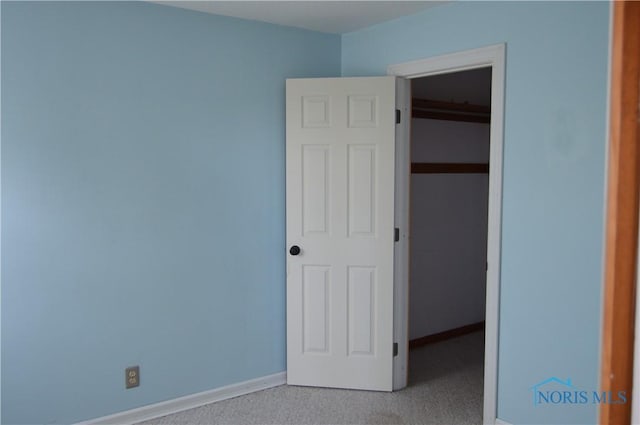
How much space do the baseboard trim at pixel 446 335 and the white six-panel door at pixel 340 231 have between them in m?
1.10

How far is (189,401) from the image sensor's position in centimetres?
345

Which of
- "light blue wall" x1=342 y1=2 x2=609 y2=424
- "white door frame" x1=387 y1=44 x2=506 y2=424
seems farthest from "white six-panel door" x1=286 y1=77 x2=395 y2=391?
→ "light blue wall" x1=342 y1=2 x2=609 y2=424

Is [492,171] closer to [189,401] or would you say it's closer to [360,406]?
[360,406]

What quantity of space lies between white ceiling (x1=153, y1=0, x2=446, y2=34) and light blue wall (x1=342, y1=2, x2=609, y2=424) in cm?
39

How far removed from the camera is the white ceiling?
3218 millimetres

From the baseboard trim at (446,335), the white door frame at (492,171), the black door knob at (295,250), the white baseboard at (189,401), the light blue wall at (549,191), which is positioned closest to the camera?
the light blue wall at (549,191)

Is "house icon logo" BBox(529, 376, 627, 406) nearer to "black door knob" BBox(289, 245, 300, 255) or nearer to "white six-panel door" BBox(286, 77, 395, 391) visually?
"white six-panel door" BBox(286, 77, 395, 391)

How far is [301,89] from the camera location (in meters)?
3.66

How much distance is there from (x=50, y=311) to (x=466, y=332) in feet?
11.9

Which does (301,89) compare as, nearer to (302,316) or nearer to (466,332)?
(302,316)

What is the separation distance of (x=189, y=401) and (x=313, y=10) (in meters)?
2.56

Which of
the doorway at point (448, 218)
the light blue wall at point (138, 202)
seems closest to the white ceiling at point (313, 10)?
the light blue wall at point (138, 202)

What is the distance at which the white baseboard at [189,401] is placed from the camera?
3.19m

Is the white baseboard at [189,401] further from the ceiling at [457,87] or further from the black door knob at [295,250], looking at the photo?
the ceiling at [457,87]
